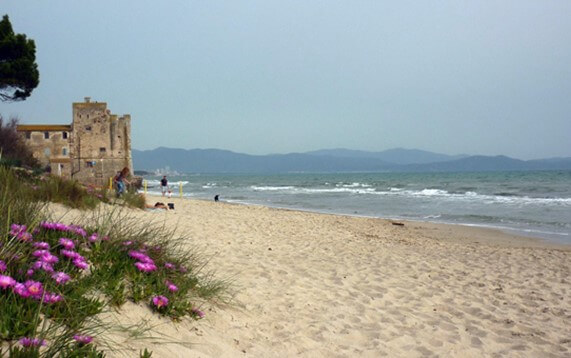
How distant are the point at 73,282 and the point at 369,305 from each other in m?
3.52

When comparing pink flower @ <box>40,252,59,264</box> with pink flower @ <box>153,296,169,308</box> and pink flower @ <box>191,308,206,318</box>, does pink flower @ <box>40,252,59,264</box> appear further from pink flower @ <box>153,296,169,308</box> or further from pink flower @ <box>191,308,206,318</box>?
pink flower @ <box>191,308,206,318</box>

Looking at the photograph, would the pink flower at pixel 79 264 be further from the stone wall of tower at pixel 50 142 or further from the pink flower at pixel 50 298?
the stone wall of tower at pixel 50 142

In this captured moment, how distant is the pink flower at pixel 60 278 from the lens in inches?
110

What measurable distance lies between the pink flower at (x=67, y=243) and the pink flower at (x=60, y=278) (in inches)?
18.1

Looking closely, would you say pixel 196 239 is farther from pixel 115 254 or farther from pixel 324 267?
pixel 115 254

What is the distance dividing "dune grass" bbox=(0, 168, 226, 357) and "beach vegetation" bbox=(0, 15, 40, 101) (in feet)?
54.2

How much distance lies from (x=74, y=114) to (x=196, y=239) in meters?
33.2

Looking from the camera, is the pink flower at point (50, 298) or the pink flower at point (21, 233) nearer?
the pink flower at point (50, 298)

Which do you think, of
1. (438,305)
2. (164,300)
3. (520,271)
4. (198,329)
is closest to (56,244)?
(164,300)

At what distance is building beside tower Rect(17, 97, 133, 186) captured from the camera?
36.9 meters

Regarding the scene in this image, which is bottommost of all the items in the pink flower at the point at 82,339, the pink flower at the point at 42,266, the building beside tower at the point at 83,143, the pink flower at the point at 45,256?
the pink flower at the point at 82,339

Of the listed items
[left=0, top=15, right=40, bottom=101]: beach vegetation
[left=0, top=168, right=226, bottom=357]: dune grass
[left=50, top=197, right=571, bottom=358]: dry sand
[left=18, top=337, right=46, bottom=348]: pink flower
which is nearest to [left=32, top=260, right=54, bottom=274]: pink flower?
[left=0, top=168, right=226, bottom=357]: dune grass

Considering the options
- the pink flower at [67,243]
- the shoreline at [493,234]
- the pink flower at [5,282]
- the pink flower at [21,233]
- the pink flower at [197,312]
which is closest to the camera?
the pink flower at [5,282]

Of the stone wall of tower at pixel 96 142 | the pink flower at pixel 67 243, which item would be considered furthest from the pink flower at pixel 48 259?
the stone wall of tower at pixel 96 142
